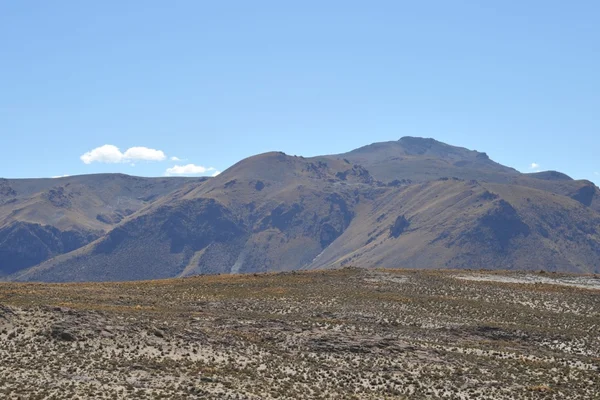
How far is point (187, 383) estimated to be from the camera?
127ft

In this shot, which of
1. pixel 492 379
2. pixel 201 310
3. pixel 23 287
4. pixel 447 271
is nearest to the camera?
pixel 492 379

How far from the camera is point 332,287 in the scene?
256 feet

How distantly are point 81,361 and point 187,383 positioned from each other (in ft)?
22.8

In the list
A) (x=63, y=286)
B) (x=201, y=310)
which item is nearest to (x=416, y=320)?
(x=201, y=310)

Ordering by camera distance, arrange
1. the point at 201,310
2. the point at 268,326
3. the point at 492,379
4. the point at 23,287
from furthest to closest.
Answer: the point at 23,287
the point at 201,310
the point at 268,326
the point at 492,379

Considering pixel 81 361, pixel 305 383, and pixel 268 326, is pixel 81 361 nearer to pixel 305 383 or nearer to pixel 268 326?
pixel 305 383

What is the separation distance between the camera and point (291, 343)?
166 ft

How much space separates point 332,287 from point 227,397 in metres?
41.6

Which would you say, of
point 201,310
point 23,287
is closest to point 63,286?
point 23,287

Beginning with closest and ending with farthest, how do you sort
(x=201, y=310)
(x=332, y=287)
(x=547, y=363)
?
(x=547, y=363) → (x=201, y=310) → (x=332, y=287)

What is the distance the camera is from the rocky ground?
3941 centimetres

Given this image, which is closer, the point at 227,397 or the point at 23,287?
the point at 227,397

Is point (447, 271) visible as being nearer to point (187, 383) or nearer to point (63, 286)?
point (63, 286)

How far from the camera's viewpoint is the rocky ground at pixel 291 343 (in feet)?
129
